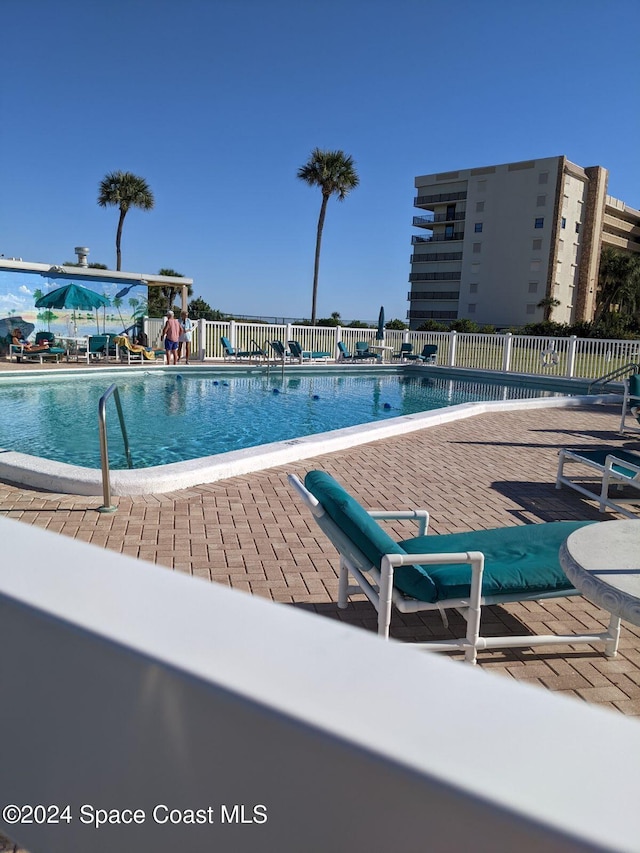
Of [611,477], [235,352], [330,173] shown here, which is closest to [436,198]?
[330,173]

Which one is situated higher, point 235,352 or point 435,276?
point 435,276

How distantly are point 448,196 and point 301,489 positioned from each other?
217 ft

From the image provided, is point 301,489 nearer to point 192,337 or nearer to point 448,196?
point 192,337

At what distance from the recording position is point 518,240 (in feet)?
187

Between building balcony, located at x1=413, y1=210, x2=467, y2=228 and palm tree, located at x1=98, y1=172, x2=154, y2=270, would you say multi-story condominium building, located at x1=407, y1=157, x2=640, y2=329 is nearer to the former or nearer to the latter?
building balcony, located at x1=413, y1=210, x2=467, y2=228

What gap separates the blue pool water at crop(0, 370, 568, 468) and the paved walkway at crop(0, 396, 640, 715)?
238cm

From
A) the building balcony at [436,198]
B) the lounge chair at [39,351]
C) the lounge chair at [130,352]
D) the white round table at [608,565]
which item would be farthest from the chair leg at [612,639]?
the building balcony at [436,198]

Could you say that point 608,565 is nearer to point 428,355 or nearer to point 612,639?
point 612,639

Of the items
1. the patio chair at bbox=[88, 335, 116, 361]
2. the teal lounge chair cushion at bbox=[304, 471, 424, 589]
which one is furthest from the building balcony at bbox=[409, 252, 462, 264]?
the teal lounge chair cushion at bbox=[304, 471, 424, 589]

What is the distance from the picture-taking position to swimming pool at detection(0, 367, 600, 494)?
5636 mm

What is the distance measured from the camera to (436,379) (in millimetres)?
20859

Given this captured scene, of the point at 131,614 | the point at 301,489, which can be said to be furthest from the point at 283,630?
the point at 301,489

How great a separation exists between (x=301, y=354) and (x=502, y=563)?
18305 mm

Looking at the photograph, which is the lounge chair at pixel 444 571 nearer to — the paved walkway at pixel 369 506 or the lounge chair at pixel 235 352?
the paved walkway at pixel 369 506
